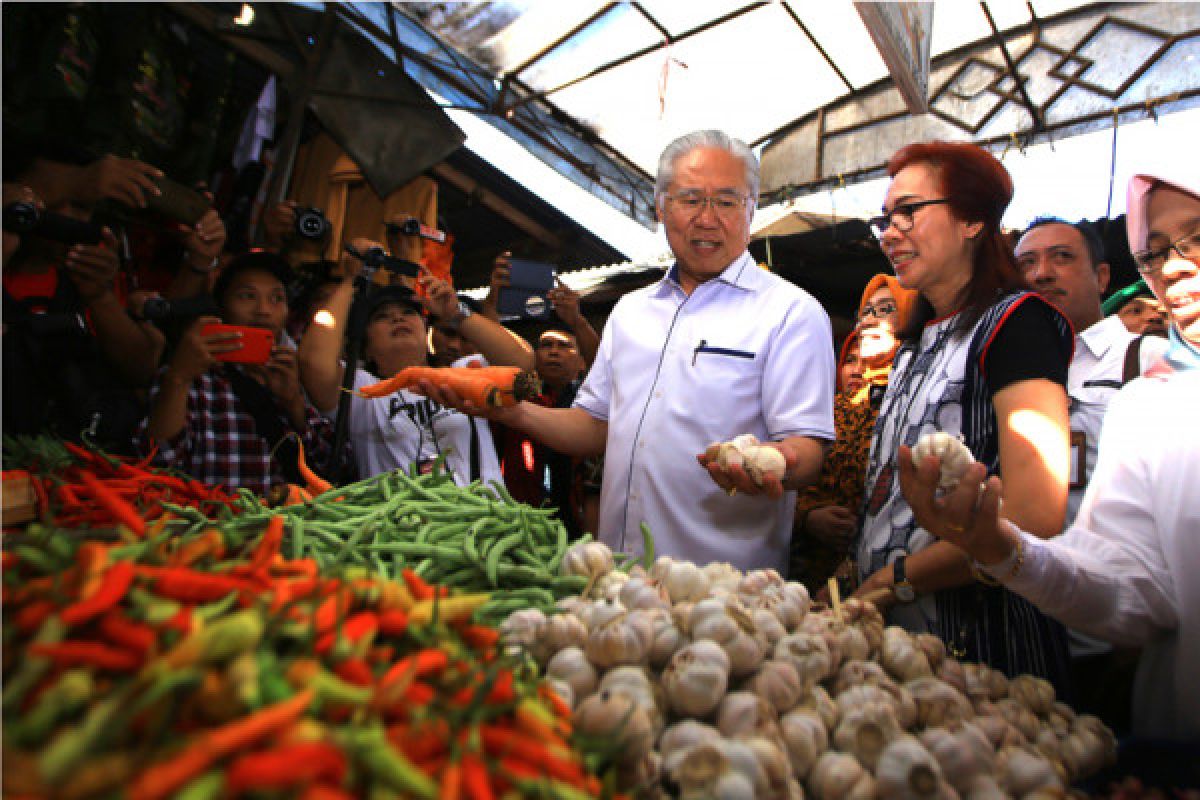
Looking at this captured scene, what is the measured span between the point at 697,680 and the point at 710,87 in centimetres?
630

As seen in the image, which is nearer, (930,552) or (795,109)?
(930,552)

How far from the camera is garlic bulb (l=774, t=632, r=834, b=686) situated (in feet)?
3.69

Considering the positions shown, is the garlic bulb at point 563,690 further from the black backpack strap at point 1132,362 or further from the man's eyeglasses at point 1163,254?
the black backpack strap at point 1132,362

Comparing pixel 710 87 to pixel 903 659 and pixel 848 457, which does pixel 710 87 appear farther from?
pixel 903 659

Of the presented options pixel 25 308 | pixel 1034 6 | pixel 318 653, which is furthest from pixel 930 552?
pixel 1034 6

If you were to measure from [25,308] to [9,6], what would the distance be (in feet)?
7.22

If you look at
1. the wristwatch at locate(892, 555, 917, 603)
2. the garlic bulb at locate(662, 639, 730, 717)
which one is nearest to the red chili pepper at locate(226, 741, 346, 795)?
the garlic bulb at locate(662, 639, 730, 717)

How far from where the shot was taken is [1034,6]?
20.8 ft

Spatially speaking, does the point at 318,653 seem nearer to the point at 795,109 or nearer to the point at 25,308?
the point at 25,308

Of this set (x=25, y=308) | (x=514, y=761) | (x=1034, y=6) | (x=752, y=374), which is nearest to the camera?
(x=514, y=761)

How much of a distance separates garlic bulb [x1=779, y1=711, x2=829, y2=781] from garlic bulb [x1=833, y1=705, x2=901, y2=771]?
3 centimetres

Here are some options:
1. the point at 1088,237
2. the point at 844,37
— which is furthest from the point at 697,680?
the point at 844,37

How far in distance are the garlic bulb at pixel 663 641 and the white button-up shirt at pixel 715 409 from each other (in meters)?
1.14

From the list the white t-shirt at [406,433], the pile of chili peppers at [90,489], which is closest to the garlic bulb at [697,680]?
the pile of chili peppers at [90,489]
